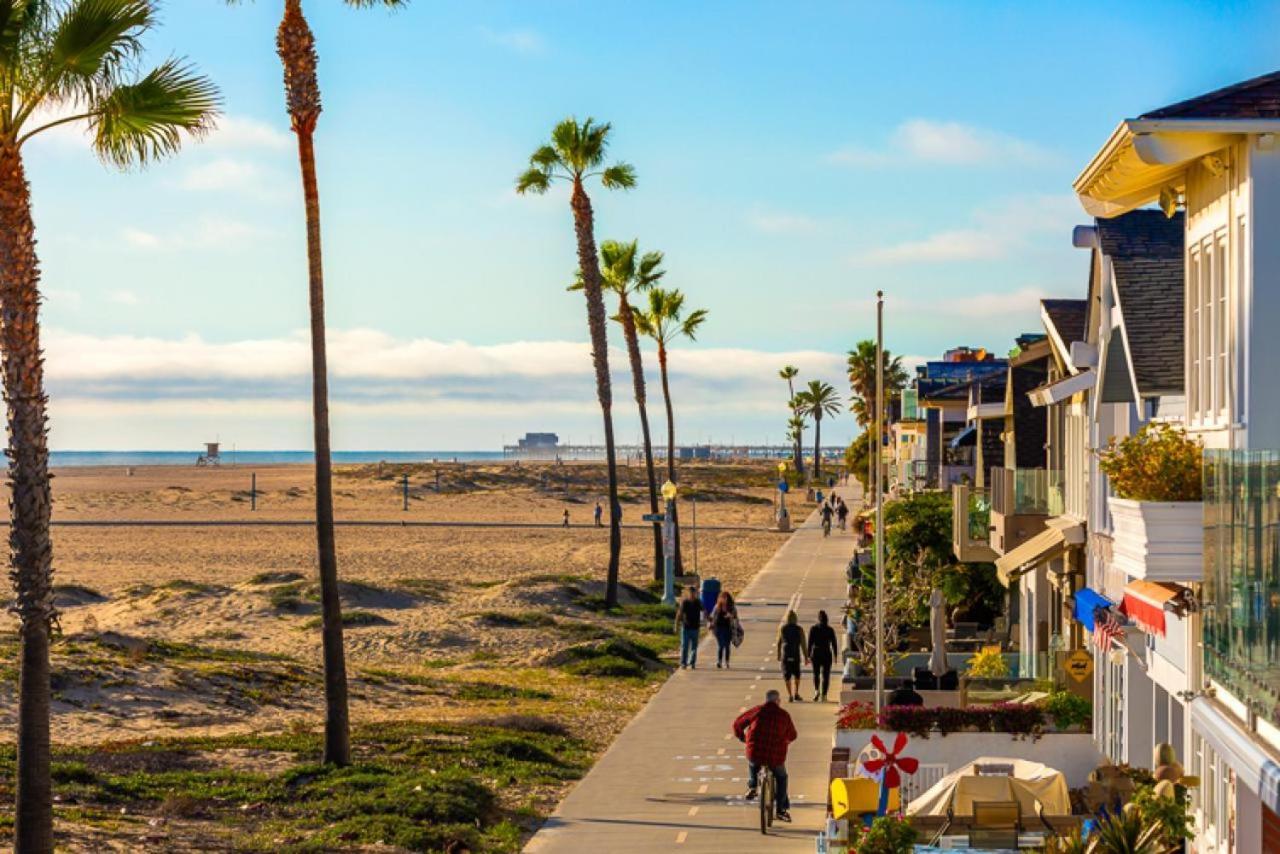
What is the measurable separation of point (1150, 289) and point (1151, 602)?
4793 millimetres

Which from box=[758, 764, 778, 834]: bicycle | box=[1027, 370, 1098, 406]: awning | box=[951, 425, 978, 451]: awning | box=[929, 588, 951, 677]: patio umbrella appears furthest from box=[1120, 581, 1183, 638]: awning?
box=[951, 425, 978, 451]: awning

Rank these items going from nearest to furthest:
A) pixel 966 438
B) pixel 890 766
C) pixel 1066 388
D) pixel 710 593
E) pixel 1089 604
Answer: pixel 890 766
pixel 1089 604
pixel 1066 388
pixel 710 593
pixel 966 438

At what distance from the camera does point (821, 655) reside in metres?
28.0

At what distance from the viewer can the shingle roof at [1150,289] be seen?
16.1 metres

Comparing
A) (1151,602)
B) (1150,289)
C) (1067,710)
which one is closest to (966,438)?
(1067,710)

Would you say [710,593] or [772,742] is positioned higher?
[710,593]

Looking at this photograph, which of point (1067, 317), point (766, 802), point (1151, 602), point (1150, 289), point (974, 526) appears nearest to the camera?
point (1151, 602)

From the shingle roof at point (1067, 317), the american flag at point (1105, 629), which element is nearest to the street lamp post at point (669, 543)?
the shingle roof at point (1067, 317)

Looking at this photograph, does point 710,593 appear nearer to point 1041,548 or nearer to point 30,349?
point 1041,548

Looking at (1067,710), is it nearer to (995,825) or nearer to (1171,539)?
(995,825)

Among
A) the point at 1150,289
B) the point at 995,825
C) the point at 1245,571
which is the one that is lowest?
the point at 995,825

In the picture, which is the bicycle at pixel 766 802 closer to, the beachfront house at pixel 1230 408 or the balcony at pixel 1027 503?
the beachfront house at pixel 1230 408

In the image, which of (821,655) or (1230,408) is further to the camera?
(821,655)

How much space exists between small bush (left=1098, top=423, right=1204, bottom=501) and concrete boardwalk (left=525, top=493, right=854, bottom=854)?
20.1 ft
